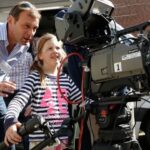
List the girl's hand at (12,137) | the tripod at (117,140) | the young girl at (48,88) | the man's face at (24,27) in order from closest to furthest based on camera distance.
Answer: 1. the girl's hand at (12,137)
2. the tripod at (117,140)
3. the young girl at (48,88)
4. the man's face at (24,27)

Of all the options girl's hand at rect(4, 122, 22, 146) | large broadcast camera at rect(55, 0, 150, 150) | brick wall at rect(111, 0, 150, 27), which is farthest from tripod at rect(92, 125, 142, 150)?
brick wall at rect(111, 0, 150, 27)

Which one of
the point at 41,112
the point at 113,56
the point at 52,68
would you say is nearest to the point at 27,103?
the point at 41,112

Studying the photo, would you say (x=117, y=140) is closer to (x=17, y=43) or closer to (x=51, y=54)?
(x=51, y=54)

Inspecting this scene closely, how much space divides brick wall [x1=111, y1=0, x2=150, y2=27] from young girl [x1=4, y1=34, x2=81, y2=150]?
6128 millimetres

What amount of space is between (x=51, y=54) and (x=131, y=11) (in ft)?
A: 21.0

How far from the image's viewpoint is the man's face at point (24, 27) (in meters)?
2.66

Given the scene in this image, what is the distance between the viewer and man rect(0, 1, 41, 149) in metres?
2.67

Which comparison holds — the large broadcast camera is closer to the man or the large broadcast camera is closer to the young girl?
the young girl

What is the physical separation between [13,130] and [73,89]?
0.74 m

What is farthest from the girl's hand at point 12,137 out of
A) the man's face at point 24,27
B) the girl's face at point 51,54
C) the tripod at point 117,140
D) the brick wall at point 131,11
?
the brick wall at point 131,11

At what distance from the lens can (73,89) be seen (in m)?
2.56

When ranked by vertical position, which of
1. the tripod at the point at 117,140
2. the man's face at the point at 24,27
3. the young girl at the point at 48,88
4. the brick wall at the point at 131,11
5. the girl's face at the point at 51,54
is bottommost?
the tripod at the point at 117,140

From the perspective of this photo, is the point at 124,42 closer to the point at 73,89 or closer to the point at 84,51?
the point at 84,51

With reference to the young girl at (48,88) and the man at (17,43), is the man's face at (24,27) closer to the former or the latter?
the man at (17,43)
